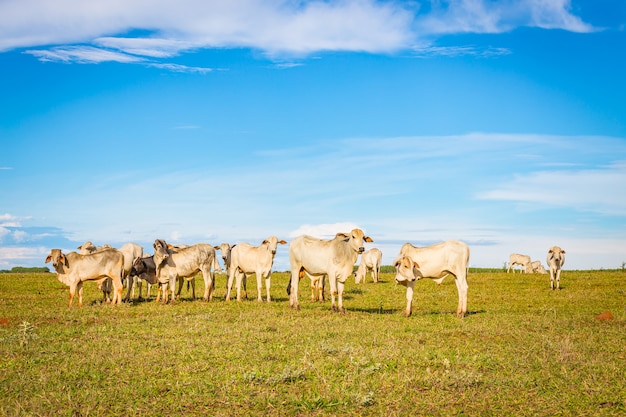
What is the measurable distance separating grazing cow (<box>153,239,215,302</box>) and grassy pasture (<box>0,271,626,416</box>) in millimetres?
3211

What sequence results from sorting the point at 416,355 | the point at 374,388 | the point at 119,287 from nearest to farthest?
1. the point at 374,388
2. the point at 416,355
3. the point at 119,287

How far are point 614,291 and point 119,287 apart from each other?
24.3 meters

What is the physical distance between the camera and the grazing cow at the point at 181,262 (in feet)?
83.7

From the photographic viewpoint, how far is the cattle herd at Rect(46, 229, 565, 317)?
21000 millimetres

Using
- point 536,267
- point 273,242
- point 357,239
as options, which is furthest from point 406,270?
point 536,267

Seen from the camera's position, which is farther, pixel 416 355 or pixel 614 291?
pixel 614 291

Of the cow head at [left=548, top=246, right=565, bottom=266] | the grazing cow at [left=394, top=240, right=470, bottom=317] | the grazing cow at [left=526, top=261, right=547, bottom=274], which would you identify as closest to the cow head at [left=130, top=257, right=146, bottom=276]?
the grazing cow at [left=394, top=240, right=470, bottom=317]

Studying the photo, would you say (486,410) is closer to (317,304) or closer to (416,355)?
(416,355)

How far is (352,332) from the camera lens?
16750mm

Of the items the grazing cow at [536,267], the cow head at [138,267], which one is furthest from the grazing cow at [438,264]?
the grazing cow at [536,267]

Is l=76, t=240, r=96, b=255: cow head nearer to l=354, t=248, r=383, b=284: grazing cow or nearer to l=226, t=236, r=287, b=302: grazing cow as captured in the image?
l=226, t=236, r=287, b=302: grazing cow

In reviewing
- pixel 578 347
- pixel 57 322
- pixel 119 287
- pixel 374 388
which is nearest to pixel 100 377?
pixel 374 388

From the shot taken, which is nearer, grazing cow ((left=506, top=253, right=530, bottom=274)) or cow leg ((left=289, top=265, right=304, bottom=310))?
cow leg ((left=289, top=265, right=304, bottom=310))

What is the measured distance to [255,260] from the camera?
86.4ft
